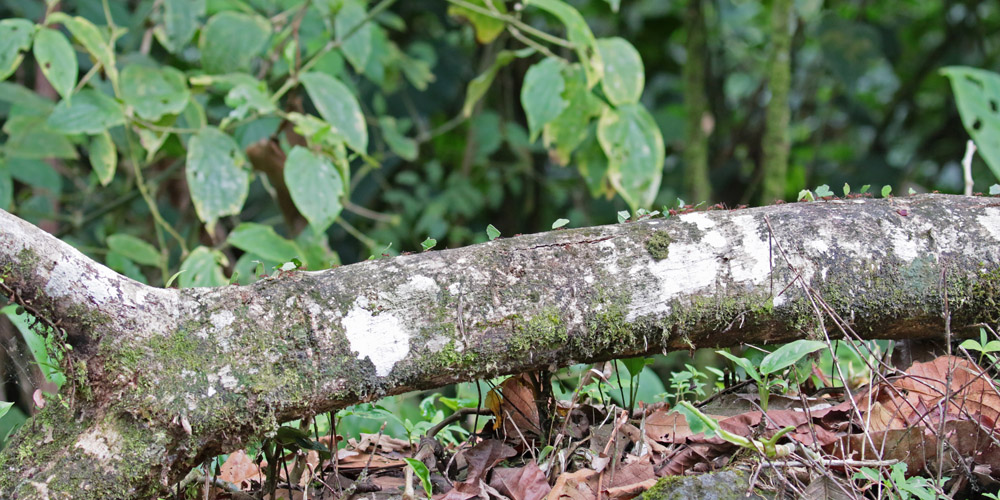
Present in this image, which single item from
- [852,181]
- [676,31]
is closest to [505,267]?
[852,181]

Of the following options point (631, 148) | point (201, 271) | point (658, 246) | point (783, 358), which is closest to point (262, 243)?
point (201, 271)

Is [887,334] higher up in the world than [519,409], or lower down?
higher up

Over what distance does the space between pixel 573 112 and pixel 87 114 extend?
143cm

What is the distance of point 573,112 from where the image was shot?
2359mm

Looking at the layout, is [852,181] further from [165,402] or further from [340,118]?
[165,402]

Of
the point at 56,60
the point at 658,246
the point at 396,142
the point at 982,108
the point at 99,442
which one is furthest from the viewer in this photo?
the point at 396,142

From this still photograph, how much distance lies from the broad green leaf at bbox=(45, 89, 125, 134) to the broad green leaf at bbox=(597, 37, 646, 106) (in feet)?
4.67

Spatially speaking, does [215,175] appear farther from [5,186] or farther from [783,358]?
[783,358]

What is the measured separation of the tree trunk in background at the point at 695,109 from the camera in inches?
161

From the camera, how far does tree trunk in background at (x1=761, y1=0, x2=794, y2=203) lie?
3.68 meters

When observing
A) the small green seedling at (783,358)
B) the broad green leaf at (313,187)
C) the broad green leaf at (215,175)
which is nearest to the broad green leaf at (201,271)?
the broad green leaf at (215,175)

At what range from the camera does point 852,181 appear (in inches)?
183

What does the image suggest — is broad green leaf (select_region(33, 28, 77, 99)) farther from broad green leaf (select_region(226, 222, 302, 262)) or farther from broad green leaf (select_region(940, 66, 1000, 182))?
broad green leaf (select_region(940, 66, 1000, 182))

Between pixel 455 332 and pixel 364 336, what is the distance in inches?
5.3
